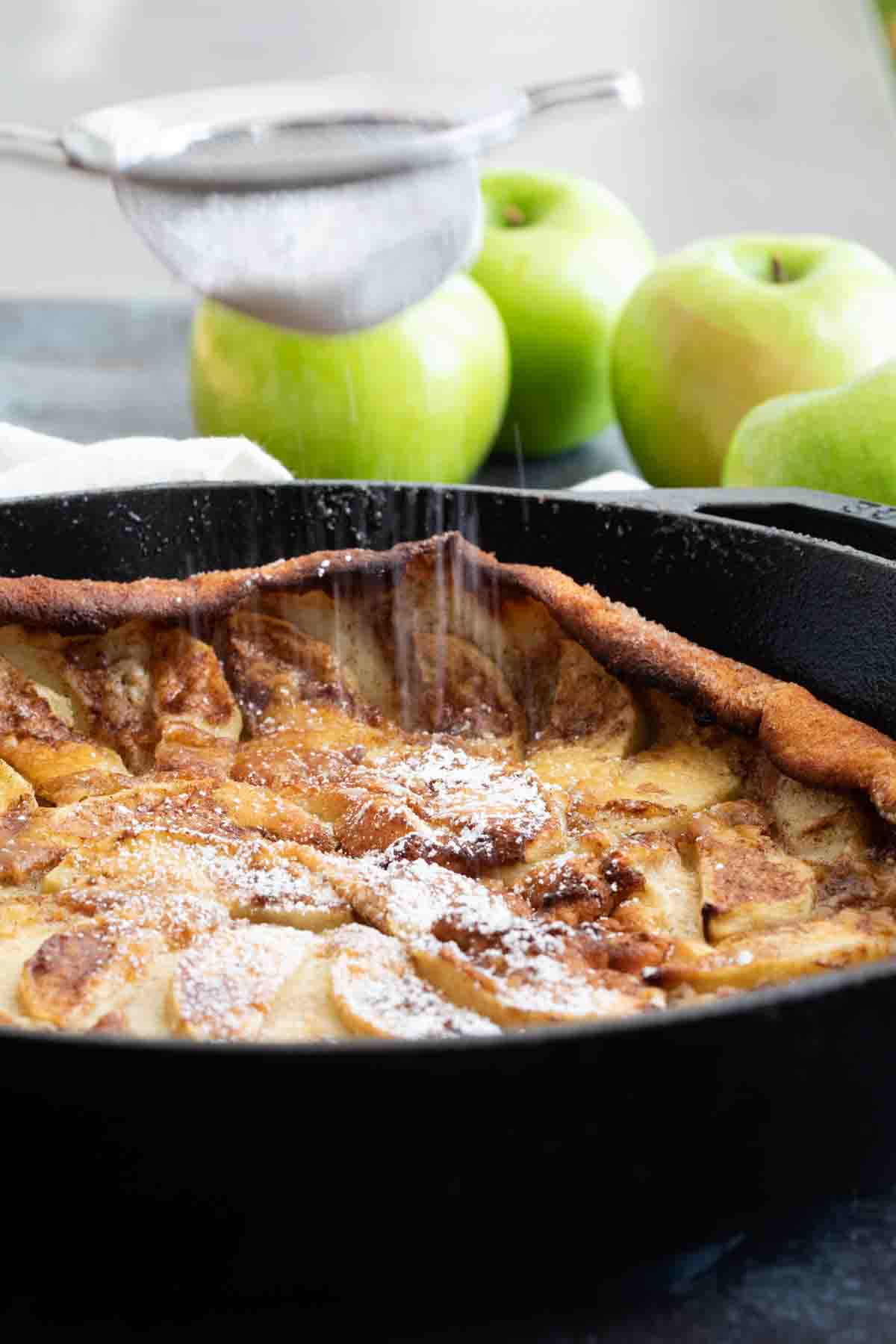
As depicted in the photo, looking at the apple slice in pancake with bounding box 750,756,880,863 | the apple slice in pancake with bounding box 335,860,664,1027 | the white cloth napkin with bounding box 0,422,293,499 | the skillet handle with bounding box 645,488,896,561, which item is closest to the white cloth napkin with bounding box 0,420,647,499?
the white cloth napkin with bounding box 0,422,293,499

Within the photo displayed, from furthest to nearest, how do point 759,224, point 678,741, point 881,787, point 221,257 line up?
point 759,224, point 221,257, point 678,741, point 881,787

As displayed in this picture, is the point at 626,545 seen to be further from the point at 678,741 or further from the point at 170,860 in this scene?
the point at 170,860

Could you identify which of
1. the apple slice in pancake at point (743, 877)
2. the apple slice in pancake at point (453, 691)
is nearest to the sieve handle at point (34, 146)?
the apple slice in pancake at point (453, 691)

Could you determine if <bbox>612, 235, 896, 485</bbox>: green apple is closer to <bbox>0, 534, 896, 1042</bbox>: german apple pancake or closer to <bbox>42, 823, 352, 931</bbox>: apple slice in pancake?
<bbox>0, 534, 896, 1042</bbox>: german apple pancake

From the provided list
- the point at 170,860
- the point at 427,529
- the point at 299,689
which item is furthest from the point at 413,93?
the point at 170,860

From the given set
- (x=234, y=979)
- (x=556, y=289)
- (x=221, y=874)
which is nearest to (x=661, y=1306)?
(x=234, y=979)

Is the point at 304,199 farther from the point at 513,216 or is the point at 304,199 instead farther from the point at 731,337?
the point at 513,216

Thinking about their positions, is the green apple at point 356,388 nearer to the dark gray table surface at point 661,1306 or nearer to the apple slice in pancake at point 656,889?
the apple slice in pancake at point 656,889
